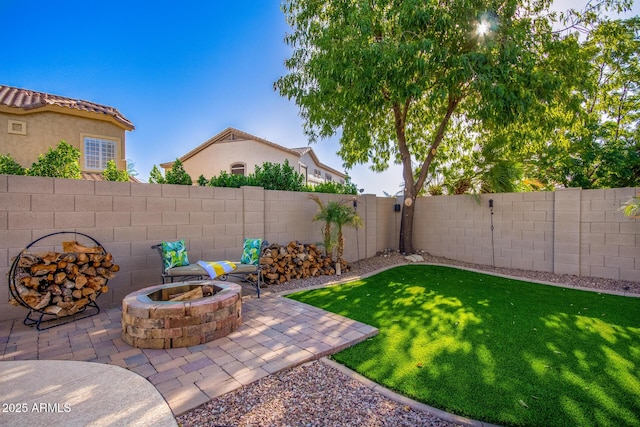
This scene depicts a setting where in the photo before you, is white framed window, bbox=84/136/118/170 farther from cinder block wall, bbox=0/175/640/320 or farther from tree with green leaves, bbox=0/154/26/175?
cinder block wall, bbox=0/175/640/320

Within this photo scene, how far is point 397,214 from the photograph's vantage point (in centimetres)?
1006

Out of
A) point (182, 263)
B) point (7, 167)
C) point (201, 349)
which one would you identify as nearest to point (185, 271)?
point (182, 263)

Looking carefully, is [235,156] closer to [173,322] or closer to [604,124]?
[173,322]

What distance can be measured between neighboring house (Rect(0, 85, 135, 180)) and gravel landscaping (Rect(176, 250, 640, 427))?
10243 mm

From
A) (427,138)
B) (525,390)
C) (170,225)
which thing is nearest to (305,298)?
(170,225)

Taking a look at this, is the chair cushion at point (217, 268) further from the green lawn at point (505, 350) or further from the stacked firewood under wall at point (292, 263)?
the green lawn at point (505, 350)

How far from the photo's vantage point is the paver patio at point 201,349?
2633 mm

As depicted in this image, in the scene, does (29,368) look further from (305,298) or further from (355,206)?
(355,206)

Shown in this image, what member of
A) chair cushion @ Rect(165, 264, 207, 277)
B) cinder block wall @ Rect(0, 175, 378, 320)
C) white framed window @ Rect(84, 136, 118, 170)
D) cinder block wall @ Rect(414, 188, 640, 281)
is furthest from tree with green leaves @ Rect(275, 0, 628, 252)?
white framed window @ Rect(84, 136, 118, 170)

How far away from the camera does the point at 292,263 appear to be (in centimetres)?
669

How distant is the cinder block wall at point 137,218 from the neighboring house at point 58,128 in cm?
652

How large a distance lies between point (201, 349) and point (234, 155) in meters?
14.9

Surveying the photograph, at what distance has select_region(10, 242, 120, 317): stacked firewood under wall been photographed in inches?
147

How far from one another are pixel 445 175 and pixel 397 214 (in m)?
2.03
